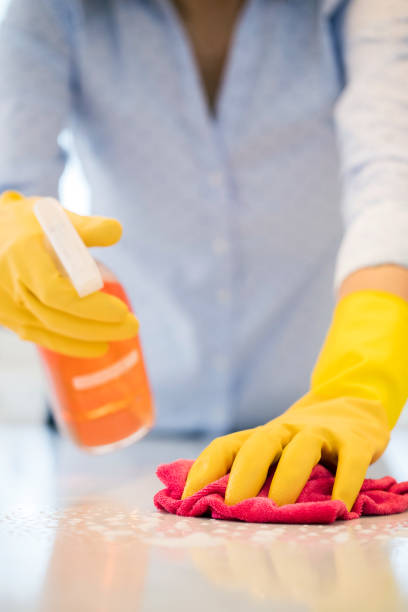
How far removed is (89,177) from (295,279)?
550mm

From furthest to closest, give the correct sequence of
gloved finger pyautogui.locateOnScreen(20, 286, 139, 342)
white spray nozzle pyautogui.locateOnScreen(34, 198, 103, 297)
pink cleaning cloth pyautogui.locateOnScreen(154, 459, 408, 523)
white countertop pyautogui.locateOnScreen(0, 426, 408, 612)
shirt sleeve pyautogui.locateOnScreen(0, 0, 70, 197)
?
shirt sleeve pyautogui.locateOnScreen(0, 0, 70, 197) < gloved finger pyautogui.locateOnScreen(20, 286, 139, 342) < white spray nozzle pyautogui.locateOnScreen(34, 198, 103, 297) < pink cleaning cloth pyautogui.locateOnScreen(154, 459, 408, 523) < white countertop pyautogui.locateOnScreen(0, 426, 408, 612)

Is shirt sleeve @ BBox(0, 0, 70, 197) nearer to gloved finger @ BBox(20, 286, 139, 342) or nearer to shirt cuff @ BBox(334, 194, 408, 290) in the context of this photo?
gloved finger @ BBox(20, 286, 139, 342)

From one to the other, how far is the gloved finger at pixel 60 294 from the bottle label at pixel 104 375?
102 millimetres

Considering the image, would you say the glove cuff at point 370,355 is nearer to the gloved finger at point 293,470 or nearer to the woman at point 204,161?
the gloved finger at point 293,470

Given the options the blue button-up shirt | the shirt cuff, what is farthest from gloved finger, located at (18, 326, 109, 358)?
the blue button-up shirt

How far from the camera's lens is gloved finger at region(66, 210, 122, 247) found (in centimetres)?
88

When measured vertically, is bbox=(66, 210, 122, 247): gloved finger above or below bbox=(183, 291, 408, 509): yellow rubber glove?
above

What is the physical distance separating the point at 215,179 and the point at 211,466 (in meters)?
0.87

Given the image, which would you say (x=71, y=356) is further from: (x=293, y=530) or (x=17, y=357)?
(x=17, y=357)

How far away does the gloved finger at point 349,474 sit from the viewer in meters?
0.66

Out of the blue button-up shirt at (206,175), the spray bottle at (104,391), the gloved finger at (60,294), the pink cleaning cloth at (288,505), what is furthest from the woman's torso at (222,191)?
the pink cleaning cloth at (288,505)

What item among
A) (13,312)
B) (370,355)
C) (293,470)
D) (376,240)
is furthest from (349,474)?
(13,312)

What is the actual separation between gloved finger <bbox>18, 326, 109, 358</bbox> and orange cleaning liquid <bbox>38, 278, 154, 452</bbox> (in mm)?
33

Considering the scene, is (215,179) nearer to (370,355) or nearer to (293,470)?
(370,355)
